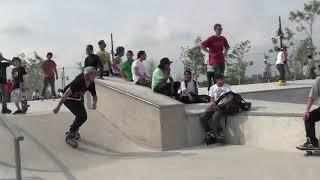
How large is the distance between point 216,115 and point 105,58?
218 inches

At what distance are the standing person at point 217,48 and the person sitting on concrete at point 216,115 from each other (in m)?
1.78

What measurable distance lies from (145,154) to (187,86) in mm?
2848

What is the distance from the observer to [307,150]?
8102mm

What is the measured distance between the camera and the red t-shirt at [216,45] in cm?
1197

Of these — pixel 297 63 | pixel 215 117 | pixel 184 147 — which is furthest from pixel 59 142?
pixel 297 63

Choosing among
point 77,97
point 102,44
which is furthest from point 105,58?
point 77,97

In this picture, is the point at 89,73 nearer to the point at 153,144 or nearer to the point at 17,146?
the point at 153,144

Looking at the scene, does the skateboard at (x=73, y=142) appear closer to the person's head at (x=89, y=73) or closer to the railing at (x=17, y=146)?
the person's head at (x=89, y=73)

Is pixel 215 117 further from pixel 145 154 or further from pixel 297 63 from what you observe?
pixel 297 63

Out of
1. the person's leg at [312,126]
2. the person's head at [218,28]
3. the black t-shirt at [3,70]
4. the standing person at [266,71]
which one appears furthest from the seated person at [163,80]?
the standing person at [266,71]

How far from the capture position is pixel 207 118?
398 inches

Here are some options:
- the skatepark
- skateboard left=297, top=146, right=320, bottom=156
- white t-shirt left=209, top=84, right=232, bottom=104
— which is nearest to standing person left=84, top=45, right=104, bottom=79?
the skatepark

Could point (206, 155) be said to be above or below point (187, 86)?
below

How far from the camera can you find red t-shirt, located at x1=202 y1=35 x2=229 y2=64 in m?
12.0
